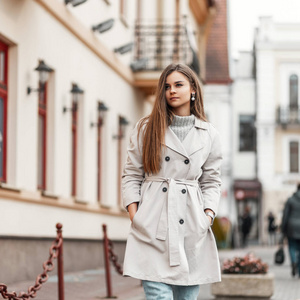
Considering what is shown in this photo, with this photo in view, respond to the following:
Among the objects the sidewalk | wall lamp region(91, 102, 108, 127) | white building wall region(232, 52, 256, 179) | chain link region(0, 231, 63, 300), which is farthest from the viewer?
white building wall region(232, 52, 256, 179)

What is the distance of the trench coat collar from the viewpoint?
5.76 meters

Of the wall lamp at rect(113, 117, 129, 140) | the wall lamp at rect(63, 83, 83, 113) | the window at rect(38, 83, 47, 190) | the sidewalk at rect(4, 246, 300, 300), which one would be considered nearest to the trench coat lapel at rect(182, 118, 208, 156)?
the sidewalk at rect(4, 246, 300, 300)

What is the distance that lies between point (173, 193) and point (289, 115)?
167 ft

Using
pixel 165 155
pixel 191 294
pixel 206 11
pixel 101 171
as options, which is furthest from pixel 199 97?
pixel 206 11

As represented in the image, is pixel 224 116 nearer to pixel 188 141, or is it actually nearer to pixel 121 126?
pixel 121 126

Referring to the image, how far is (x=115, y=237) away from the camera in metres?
21.8

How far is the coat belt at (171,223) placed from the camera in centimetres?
561

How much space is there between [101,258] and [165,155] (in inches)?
533

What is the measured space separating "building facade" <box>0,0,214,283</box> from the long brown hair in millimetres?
7272

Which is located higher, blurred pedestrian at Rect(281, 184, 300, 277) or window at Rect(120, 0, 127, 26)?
window at Rect(120, 0, 127, 26)

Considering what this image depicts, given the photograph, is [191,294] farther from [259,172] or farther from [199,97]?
[259,172]

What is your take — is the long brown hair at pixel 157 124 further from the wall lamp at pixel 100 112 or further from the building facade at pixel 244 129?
the building facade at pixel 244 129

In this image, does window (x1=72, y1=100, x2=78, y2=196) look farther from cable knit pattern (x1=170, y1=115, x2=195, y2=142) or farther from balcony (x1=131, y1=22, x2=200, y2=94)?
cable knit pattern (x1=170, y1=115, x2=195, y2=142)

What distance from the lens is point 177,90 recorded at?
5828 mm
